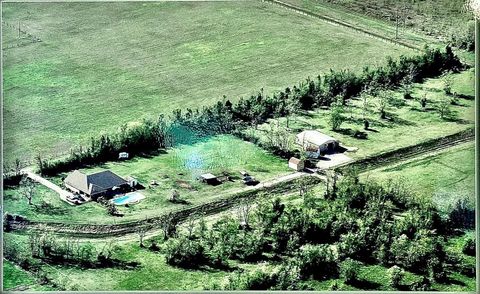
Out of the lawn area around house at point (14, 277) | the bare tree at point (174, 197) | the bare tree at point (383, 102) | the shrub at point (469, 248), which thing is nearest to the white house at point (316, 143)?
→ the bare tree at point (383, 102)

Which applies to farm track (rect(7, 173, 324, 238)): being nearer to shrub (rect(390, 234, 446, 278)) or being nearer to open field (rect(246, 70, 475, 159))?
open field (rect(246, 70, 475, 159))

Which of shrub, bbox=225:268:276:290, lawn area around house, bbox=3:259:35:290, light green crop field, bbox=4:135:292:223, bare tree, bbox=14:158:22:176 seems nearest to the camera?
shrub, bbox=225:268:276:290

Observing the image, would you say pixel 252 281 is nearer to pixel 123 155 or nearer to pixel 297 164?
pixel 297 164

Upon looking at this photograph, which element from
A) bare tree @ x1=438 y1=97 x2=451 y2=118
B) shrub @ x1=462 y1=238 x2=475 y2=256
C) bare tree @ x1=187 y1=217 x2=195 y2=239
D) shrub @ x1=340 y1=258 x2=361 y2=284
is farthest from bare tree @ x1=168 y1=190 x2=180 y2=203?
bare tree @ x1=438 y1=97 x2=451 y2=118

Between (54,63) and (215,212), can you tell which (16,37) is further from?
(215,212)

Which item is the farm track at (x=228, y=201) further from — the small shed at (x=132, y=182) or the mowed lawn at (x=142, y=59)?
the mowed lawn at (x=142, y=59)

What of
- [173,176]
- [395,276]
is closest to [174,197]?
[173,176]

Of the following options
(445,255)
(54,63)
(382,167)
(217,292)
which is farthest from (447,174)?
(54,63)
